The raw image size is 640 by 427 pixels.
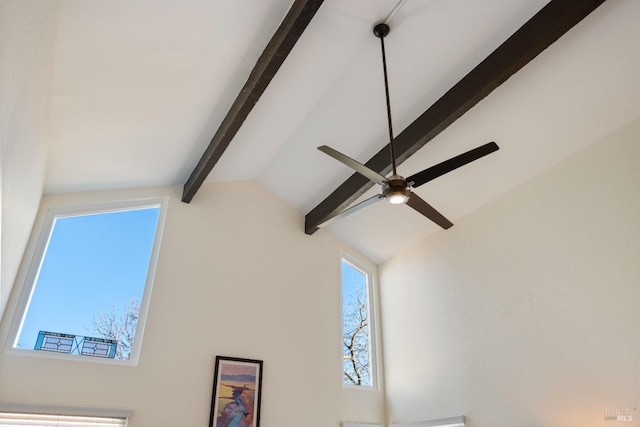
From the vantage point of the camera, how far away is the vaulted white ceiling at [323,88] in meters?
2.91

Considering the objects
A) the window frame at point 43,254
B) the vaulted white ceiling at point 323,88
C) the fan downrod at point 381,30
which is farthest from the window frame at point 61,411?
the fan downrod at point 381,30

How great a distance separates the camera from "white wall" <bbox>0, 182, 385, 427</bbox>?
383 centimetres

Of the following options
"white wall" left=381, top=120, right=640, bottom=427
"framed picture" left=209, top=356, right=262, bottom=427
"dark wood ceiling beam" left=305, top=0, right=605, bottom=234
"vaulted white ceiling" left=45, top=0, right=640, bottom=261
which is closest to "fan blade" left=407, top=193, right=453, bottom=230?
"dark wood ceiling beam" left=305, top=0, right=605, bottom=234

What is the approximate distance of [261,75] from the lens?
11.2 feet

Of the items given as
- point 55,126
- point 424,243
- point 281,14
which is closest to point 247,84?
point 281,14

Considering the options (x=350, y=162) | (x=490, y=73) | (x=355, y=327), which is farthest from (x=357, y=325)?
(x=490, y=73)

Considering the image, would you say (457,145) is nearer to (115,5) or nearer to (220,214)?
(220,214)

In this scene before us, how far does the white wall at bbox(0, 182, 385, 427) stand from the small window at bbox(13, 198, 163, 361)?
0.14 metres

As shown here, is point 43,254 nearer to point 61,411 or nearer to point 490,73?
point 61,411

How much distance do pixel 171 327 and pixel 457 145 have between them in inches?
127

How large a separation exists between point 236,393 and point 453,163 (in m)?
3.06

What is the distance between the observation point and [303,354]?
4.99 metres

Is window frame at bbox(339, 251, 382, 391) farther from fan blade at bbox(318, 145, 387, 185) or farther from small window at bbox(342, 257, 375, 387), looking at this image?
fan blade at bbox(318, 145, 387, 185)

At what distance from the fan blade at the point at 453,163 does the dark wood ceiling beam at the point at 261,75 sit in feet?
4.21
